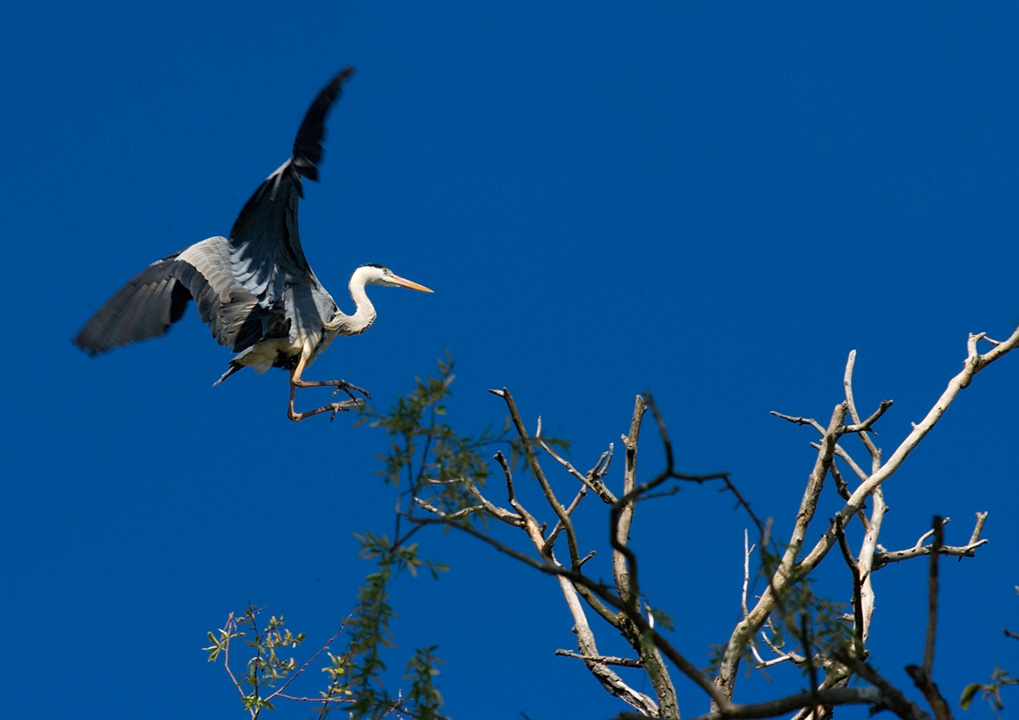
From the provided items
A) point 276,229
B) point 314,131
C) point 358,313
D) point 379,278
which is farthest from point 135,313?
point 379,278

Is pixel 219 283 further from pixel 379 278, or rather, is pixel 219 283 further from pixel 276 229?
pixel 379 278

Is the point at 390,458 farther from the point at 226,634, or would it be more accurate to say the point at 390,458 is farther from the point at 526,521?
the point at 226,634

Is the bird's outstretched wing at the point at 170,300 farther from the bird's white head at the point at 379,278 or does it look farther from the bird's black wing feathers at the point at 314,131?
the bird's white head at the point at 379,278

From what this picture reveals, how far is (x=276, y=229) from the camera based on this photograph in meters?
7.23

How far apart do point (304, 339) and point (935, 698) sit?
20.7 feet

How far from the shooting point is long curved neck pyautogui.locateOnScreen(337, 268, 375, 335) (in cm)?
890

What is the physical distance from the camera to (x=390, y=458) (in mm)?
2990

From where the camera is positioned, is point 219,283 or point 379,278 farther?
point 379,278

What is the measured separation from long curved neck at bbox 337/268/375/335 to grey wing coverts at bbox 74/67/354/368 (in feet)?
4.26

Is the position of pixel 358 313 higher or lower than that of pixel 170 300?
higher

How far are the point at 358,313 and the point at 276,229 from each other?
6.73 feet

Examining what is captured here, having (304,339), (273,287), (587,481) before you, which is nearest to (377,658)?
(587,481)

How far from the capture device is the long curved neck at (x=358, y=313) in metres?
8.90

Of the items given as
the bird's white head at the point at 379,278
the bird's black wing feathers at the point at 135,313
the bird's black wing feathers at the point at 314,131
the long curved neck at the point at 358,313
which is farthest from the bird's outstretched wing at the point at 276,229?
the bird's white head at the point at 379,278
